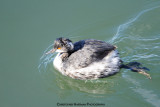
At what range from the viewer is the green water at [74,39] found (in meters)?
6.17

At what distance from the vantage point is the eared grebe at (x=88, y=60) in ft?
21.2

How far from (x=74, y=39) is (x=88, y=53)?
2.17 m

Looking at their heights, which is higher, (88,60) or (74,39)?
(74,39)

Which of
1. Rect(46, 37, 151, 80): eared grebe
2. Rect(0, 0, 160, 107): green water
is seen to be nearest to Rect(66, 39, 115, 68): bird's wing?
Rect(46, 37, 151, 80): eared grebe

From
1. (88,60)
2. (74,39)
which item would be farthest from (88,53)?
(74,39)

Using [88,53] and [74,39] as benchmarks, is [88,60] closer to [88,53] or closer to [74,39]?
[88,53]

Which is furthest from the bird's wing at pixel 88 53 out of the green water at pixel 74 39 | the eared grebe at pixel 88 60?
the green water at pixel 74 39

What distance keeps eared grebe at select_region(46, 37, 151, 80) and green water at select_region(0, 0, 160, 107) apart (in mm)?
235

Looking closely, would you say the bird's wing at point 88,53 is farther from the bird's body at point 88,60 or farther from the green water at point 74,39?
the green water at point 74,39

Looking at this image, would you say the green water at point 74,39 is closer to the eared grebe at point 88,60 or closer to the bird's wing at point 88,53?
the eared grebe at point 88,60

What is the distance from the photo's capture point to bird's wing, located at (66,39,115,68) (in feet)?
21.1

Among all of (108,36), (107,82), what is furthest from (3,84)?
(108,36)

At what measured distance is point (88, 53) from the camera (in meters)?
6.46

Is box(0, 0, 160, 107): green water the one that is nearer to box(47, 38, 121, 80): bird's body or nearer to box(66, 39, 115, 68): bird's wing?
box(47, 38, 121, 80): bird's body
